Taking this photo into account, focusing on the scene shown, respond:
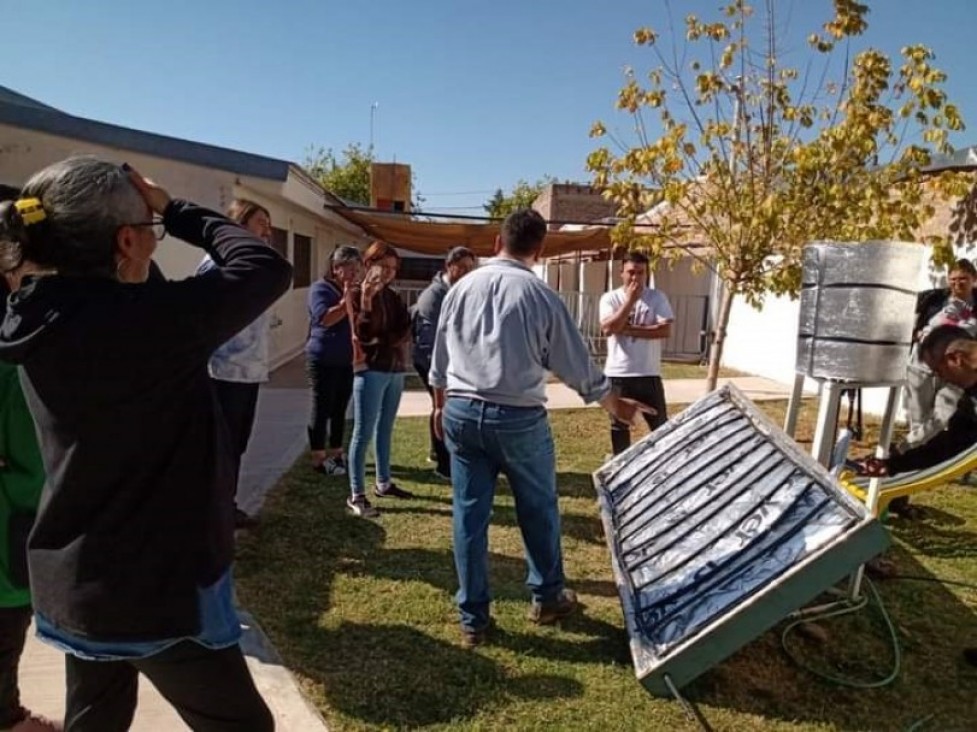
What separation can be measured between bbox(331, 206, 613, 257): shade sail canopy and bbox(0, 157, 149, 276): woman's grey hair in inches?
455

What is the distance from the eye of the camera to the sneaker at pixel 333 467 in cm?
581

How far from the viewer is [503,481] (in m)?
5.75

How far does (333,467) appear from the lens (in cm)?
584

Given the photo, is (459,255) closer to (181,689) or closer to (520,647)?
(520,647)

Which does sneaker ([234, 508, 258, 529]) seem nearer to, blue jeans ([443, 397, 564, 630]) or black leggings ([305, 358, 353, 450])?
black leggings ([305, 358, 353, 450])

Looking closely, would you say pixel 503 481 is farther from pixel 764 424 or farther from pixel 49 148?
pixel 49 148

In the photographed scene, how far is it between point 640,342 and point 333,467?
2612 millimetres

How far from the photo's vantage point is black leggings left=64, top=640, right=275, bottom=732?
1623mm

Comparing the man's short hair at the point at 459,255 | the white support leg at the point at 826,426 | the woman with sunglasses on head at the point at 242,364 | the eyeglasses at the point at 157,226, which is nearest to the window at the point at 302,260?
the man's short hair at the point at 459,255

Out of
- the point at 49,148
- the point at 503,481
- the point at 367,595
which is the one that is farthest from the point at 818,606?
the point at 49,148

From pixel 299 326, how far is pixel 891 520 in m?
11.6

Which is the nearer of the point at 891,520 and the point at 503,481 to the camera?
the point at 891,520

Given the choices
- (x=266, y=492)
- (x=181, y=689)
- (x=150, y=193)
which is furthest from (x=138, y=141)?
(x=181, y=689)

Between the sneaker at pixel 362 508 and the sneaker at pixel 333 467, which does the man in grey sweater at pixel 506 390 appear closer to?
the sneaker at pixel 362 508
